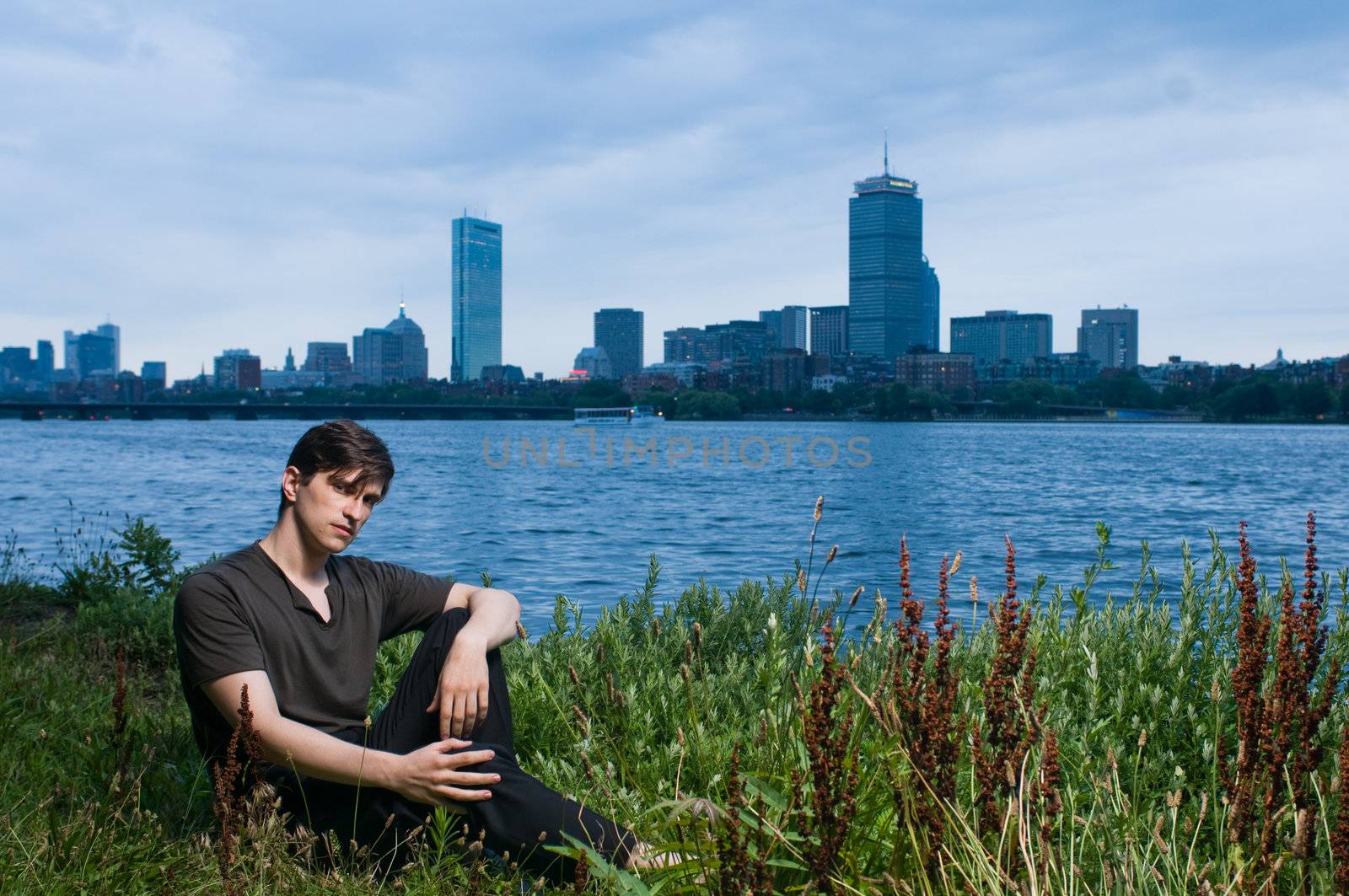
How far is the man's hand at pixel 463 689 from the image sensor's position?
3238 mm

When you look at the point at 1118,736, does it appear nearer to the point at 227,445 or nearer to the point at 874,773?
the point at 874,773

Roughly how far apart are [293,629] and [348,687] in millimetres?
334

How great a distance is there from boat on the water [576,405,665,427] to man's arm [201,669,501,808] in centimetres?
11991

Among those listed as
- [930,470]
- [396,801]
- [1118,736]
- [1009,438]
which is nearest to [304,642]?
[396,801]

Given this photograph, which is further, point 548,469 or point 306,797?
point 548,469

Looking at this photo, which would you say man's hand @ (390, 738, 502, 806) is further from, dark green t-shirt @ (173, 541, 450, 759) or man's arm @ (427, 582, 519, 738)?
dark green t-shirt @ (173, 541, 450, 759)

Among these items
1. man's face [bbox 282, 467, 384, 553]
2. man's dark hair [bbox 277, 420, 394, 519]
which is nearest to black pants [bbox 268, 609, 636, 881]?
man's face [bbox 282, 467, 384, 553]

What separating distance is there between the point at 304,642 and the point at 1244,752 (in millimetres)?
2732

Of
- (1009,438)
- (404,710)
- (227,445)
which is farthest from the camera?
(1009,438)

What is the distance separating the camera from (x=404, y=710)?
11.4 ft

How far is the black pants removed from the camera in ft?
10.3

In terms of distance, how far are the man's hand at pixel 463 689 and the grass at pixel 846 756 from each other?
303 mm

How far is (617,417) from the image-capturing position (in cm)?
12688

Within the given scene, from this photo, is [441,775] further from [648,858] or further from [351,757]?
[648,858]
